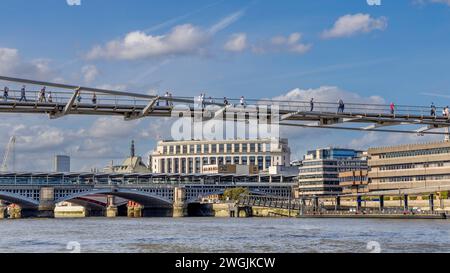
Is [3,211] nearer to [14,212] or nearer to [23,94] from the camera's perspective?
[14,212]

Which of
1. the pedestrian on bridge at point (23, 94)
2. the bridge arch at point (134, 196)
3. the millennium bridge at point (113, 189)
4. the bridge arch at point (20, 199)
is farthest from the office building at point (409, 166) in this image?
the pedestrian on bridge at point (23, 94)

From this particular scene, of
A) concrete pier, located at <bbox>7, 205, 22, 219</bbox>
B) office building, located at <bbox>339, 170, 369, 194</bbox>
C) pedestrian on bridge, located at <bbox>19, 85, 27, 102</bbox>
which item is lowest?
concrete pier, located at <bbox>7, 205, 22, 219</bbox>

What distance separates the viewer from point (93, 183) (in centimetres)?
16288

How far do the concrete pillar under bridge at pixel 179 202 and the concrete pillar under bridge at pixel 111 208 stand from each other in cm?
1811

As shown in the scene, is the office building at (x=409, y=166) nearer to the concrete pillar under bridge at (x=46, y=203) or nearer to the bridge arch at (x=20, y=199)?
the concrete pillar under bridge at (x=46, y=203)

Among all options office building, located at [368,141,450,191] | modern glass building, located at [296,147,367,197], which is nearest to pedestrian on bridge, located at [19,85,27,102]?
office building, located at [368,141,450,191]

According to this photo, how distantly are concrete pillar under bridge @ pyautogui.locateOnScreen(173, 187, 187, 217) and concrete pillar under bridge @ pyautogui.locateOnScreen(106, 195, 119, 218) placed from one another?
18.1 meters

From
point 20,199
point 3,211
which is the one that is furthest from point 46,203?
point 3,211

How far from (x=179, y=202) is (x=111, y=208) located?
2209cm

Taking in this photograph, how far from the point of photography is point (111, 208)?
18525 cm

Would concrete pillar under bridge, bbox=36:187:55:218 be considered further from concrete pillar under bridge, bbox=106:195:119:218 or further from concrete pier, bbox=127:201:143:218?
concrete pillar under bridge, bbox=106:195:119:218

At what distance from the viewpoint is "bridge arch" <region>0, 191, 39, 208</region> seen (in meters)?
148
